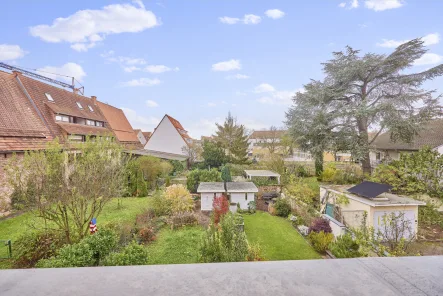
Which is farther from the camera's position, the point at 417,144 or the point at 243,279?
the point at 417,144

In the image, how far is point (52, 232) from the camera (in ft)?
25.1

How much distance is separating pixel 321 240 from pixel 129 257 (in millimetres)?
6617

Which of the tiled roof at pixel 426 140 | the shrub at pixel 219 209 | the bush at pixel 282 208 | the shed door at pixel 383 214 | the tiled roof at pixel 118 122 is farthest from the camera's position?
the tiled roof at pixel 118 122

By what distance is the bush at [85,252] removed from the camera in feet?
18.0

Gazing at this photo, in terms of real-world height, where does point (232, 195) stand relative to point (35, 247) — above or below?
above

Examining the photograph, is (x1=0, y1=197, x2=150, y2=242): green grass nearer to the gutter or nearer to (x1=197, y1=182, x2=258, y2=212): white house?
(x1=197, y1=182, x2=258, y2=212): white house

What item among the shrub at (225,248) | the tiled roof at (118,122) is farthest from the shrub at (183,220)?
the tiled roof at (118,122)

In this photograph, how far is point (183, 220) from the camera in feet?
37.4

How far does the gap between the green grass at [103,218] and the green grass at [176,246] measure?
2.37 metres

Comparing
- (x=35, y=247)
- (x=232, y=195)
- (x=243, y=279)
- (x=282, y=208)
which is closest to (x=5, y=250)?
(x=35, y=247)

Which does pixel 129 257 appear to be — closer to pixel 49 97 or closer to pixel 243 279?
pixel 243 279

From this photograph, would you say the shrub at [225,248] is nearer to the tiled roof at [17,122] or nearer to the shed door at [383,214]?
the shed door at [383,214]

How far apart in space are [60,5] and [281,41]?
742cm

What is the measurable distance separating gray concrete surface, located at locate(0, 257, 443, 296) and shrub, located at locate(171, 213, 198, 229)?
404 inches
